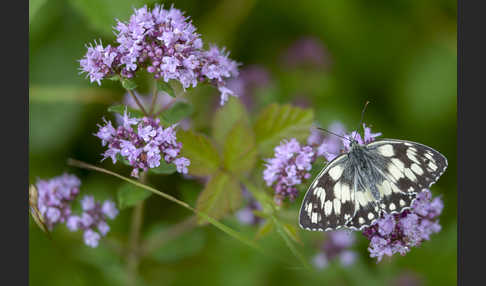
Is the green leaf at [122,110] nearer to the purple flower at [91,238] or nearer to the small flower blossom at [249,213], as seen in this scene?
the purple flower at [91,238]

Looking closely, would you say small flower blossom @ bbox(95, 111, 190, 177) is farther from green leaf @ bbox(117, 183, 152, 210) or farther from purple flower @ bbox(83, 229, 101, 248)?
purple flower @ bbox(83, 229, 101, 248)

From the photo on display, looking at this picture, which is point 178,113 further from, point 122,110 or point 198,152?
point 122,110

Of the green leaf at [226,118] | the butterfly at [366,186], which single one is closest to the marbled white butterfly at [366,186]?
the butterfly at [366,186]

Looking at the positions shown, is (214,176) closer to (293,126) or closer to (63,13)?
(293,126)

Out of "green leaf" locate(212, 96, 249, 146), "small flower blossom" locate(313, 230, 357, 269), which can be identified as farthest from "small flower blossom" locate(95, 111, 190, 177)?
"small flower blossom" locate(313, 230, 357, 269)

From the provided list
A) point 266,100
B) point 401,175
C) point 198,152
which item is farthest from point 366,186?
point 266,100
